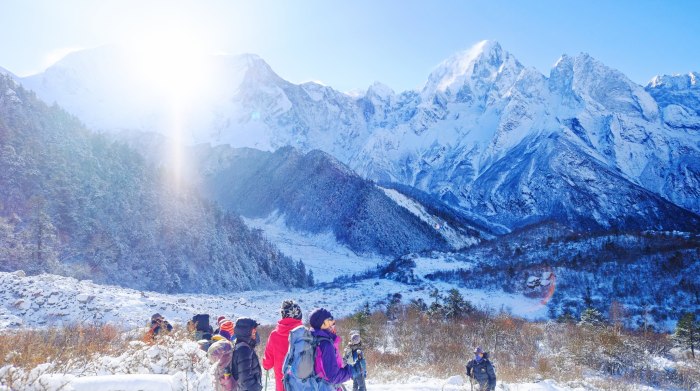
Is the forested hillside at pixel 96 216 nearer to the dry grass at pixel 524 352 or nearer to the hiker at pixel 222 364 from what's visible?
the dry grass at pixel 524 352

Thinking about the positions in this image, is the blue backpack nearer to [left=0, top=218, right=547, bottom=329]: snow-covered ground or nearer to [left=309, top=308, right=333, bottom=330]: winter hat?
[left=309, top=308, right=333, bottom=330]: winter hat

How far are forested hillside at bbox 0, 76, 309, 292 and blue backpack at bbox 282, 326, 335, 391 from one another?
47.7 metres

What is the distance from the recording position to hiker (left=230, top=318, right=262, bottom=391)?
6.09m

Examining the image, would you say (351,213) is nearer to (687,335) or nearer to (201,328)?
(687,335)

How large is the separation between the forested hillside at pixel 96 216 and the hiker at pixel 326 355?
157 ft

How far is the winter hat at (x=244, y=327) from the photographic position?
19.9 feet

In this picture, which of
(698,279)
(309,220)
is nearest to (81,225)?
(698,279)

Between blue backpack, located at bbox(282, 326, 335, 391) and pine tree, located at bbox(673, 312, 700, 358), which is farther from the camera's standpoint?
pine tree, located at bbox(673, 312, 700, 358)

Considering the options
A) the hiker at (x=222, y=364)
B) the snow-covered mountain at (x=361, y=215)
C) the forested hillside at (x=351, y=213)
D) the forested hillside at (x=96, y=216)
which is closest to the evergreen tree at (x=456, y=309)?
the hiker at (x=222, y=364)

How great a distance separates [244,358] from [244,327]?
0.46 meters

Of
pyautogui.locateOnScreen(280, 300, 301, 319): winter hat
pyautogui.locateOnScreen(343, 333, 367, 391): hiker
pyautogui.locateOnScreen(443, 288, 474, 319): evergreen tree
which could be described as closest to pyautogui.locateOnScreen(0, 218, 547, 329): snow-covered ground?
pyautogui.locateOnScreen(443, 288, 474, 319): evergreen tree

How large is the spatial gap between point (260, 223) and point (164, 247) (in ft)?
407

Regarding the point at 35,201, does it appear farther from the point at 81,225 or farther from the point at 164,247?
the point at 164,247

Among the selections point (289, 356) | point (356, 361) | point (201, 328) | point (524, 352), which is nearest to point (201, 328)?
point (201, 328)
